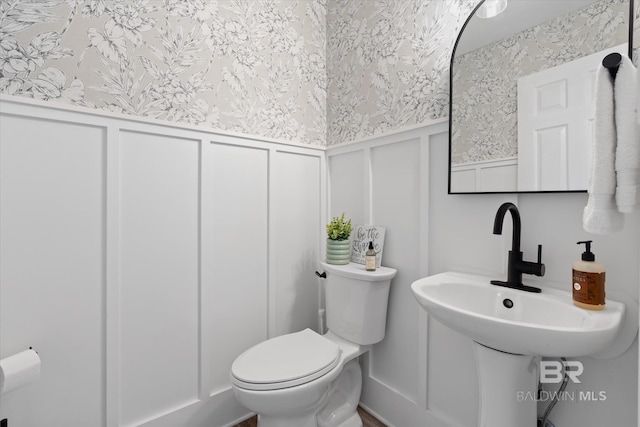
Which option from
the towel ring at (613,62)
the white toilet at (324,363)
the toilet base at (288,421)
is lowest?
the toilet base at (288,421)

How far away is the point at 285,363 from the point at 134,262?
0.77 metres

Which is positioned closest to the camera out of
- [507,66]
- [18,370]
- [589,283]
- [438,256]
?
[589,283]

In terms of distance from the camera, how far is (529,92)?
3.36 ft

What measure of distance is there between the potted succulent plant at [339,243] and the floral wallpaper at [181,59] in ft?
1.96

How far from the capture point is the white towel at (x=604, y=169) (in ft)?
2.38

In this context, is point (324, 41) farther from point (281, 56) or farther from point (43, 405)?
point (43, 405)

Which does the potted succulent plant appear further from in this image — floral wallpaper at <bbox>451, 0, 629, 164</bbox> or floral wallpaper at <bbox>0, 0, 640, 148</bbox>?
floral wallpaper at <bbox>451, 0, 629, 164</bbox>

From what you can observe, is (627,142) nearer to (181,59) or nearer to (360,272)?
(360,272)

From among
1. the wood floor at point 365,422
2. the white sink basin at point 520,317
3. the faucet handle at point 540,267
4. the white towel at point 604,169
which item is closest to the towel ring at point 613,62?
the white towel at point 604,169

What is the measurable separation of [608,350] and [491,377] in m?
0.35

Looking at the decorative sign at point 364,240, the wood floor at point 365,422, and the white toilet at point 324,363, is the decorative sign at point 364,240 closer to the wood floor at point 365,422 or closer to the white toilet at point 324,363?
the white toilet at point 324,363

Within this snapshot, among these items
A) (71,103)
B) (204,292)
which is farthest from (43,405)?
(71,103)

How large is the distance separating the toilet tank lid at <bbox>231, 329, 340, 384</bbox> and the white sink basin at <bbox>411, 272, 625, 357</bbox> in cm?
52

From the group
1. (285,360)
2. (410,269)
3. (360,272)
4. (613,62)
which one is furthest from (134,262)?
(613,62)
